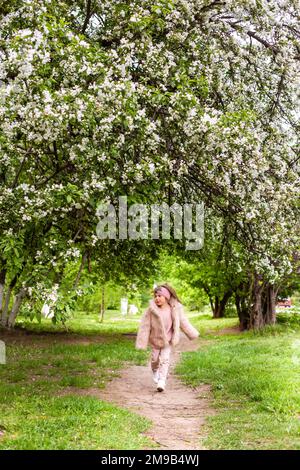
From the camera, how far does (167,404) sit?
9.93m

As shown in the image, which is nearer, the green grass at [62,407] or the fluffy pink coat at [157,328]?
the green grass at [62,407]

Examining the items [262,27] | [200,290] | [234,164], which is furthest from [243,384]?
[200,290]

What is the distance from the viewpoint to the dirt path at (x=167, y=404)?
7656 mm

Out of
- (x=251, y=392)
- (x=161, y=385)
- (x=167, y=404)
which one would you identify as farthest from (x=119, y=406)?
(x=251, y=392)

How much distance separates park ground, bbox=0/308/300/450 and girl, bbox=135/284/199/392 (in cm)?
109

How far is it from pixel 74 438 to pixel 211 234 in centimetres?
849

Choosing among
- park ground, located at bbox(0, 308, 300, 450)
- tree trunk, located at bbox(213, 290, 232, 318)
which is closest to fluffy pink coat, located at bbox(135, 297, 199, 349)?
park ground, located at bbox(0, 308, 300, 450)

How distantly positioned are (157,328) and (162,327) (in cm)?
13

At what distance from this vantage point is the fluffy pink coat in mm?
10875

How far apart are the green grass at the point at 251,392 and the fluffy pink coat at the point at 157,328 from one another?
4.45 feet

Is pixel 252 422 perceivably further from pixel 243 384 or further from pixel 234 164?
pixel 234 164

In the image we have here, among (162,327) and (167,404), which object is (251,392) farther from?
(162,327)

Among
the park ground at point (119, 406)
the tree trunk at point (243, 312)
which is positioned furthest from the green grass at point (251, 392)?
the tree trunk at point (243, 312)

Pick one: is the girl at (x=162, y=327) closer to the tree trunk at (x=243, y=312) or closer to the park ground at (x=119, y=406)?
the park ground at (x=119, y=406)
